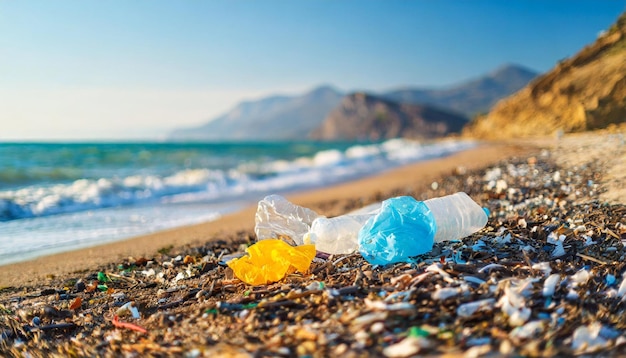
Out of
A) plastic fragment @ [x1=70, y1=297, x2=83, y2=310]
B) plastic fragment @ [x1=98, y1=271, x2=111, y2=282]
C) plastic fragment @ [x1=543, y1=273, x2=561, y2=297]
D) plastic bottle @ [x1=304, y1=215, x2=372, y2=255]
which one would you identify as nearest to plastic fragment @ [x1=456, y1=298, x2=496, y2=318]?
plastic fragment @ [x1=543, y1=273, x2=561, y2=297]

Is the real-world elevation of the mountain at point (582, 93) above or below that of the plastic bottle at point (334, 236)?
above

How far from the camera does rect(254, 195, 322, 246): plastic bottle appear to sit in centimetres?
392

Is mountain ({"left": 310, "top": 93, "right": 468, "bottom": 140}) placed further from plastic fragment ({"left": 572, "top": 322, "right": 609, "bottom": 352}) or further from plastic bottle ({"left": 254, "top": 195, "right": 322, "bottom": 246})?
plastic fragment ({"left": 572, "top": 322, "right": 609, "bottom": 352})

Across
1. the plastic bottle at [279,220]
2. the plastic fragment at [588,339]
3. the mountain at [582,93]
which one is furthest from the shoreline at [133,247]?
the mountain at [582,93]

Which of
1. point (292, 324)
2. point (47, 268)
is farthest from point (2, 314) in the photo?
point (292, 324)

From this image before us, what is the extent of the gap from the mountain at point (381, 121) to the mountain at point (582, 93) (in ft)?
222

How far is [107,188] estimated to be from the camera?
9320 mm

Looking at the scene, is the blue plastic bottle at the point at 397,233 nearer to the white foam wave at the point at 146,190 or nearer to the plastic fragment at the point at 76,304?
the plastic fragment at the point at 76,304

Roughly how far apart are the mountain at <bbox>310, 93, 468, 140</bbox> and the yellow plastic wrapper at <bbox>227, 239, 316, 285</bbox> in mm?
92922

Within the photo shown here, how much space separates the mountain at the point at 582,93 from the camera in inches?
736

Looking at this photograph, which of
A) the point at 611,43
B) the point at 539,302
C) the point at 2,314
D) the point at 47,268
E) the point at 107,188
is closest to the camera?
the point at 539,302

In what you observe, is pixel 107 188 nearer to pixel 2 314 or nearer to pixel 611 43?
pixel 2 314

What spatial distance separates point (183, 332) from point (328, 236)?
1388mm

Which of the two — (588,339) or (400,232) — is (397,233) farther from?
(588,339)
